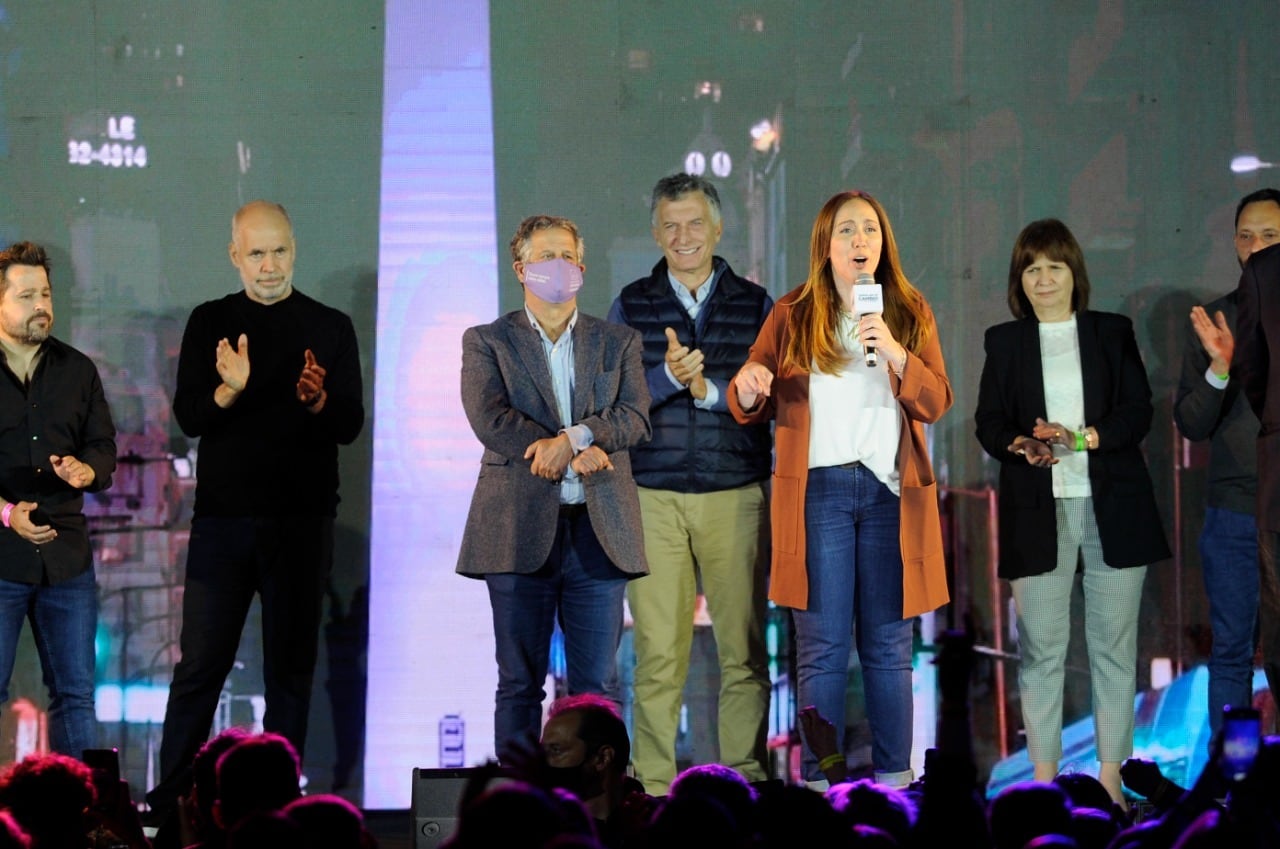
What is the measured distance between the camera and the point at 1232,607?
17.4 ft

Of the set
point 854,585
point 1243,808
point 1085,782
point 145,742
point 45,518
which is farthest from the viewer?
point 145,742

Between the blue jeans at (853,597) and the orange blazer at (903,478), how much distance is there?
4cm

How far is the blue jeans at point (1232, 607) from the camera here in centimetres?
530

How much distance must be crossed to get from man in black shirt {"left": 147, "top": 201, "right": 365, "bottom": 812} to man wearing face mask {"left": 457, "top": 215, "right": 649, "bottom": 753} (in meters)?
0.66

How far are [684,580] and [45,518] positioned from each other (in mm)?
2089

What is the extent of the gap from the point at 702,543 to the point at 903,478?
0.93 metres

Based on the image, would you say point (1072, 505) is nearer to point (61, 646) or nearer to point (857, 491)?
point (857, 491)

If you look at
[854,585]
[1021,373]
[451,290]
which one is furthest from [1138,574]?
[451,290]

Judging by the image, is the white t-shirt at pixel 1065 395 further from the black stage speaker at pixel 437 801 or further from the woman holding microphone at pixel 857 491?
the black stage speaker at pixel 437 801

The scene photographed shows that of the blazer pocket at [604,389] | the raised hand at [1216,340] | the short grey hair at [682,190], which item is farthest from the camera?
the short grey hair at [682,190]

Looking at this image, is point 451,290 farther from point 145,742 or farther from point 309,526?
point 145,742

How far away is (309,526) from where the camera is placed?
5.20m

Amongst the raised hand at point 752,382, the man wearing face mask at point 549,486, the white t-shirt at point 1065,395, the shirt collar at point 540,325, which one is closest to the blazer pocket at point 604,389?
the man wearing face mask at point 549,486

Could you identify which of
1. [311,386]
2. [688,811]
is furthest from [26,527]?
[688,811]
